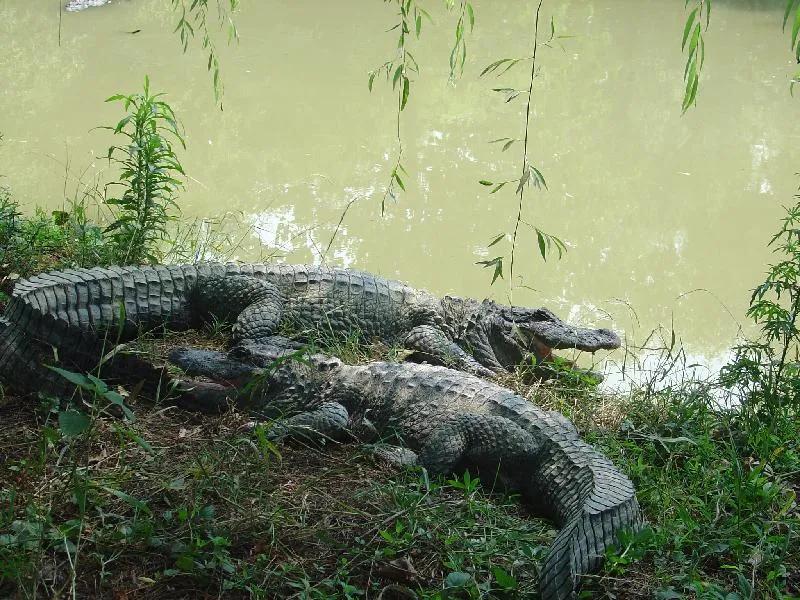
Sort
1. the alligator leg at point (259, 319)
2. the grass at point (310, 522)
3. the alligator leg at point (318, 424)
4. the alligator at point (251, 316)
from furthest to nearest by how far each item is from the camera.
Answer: the alligator leg at point (259, 319) → the alligator at point (251, 316) → the alligator leg at point (318, 424) → the grass at point (310, 522)

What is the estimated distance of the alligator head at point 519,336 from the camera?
546 centimetres

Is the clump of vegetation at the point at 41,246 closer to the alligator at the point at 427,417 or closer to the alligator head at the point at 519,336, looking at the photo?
the alligator at the point at 427,417

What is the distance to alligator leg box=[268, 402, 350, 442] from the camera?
3770 millimetres

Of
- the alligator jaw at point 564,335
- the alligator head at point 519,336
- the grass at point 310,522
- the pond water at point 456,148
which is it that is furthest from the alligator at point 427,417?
the pond water at point 456,148

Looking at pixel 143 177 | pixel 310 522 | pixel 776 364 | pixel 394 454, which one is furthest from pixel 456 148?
pixel 310 522

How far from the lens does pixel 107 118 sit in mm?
9625

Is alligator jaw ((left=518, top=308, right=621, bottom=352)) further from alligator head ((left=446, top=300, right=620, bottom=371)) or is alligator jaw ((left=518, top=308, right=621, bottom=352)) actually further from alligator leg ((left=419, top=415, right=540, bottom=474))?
alligator leg ((left=419, top=415, right=540, bottom=474))

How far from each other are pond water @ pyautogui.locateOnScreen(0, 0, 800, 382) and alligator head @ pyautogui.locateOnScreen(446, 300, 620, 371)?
1.32ft

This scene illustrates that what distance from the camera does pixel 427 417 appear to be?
4.09 metres

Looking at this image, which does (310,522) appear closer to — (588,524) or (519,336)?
(588,524)

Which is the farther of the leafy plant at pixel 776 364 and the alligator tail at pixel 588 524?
the leafy plant at pixel 776 364

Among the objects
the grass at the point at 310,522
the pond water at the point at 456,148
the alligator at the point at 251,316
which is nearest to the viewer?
the grass at the point at 310,522

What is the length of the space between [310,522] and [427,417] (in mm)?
1128

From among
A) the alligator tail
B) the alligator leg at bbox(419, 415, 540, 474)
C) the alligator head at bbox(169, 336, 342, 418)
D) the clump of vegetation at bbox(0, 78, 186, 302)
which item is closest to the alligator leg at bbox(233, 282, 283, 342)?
the alligator head at bbox(169, 336, 342, 418)
